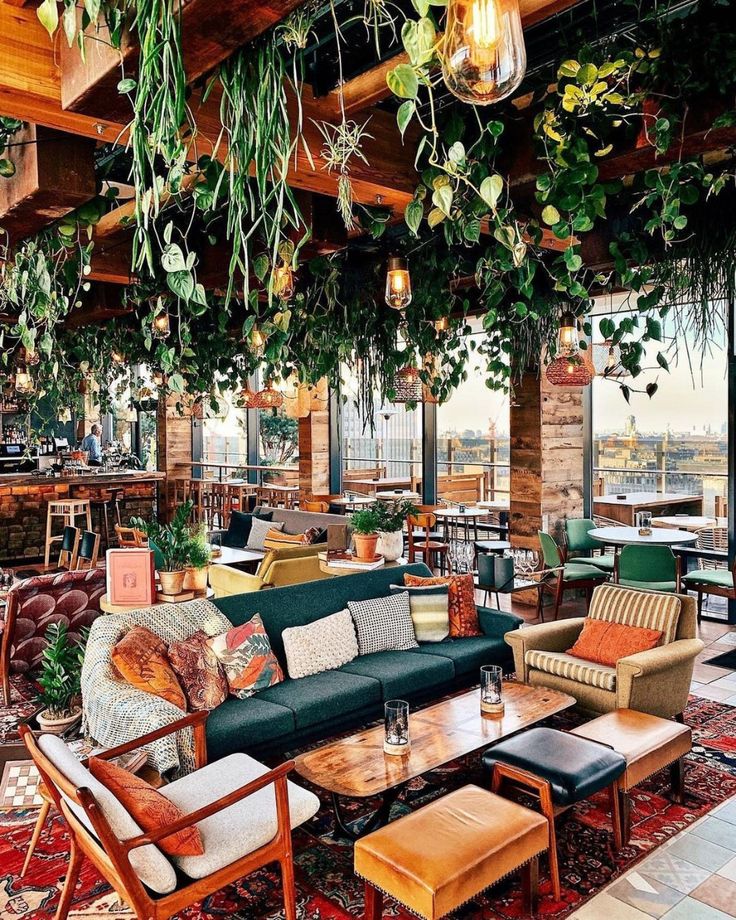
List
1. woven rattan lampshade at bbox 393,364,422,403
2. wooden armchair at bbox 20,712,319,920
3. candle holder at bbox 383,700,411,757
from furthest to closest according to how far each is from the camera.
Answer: woven rattan lampshade at bbox 393,364,422,403
candle holder at bbox 383,700,411,757
wooden armchair at bbox 20,712,319,920

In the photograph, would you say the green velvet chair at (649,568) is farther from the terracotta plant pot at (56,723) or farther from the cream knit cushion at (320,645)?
the terracotta plant pot at (56,723)

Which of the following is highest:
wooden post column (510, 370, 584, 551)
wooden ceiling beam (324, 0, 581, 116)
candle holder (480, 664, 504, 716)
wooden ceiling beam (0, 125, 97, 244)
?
wooden ceiling beam (324, 0, 581, 116)

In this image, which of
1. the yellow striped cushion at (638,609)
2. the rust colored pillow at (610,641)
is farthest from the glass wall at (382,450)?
the rust colored pillow at (610,641)

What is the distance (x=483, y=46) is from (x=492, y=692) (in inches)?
119

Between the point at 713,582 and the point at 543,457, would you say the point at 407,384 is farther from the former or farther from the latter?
the point at 713,582

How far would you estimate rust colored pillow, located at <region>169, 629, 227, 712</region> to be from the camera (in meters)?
3.54

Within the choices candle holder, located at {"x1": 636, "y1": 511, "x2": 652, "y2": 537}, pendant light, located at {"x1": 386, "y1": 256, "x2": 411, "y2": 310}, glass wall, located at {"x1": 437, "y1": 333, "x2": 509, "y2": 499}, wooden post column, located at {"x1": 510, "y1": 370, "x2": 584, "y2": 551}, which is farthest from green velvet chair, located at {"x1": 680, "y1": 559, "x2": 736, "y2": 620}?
pendant light, located at {"x1": 386, "y1": 256, "x2": 411, "y2": 310}

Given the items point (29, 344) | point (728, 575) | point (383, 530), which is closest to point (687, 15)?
point (29, 344)

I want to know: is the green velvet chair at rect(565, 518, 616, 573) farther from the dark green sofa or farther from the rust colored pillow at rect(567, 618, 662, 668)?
the rust colored pillow at rect(567, 618, 662, 668)

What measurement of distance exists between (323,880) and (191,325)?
508cm

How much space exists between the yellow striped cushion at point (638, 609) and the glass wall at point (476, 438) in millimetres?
4578

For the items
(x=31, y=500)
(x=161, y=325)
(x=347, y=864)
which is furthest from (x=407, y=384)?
(x=31, y=500)

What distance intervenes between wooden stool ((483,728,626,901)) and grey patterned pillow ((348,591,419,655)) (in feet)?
4.80

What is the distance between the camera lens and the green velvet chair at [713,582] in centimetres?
605
